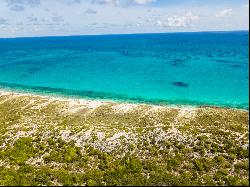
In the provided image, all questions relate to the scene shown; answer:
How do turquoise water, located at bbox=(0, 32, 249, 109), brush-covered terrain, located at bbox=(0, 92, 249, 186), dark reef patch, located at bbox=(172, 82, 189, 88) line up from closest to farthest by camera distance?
brush-covered terrain, located at bbox=(0, 92, 249, 186) → turquoise water, located at bbox=(0, 32, 249, 109) → dark reef patch, located at bbox=(172, 82, 189, 88)

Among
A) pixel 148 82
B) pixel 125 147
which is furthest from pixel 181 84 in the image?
pixel 125 147

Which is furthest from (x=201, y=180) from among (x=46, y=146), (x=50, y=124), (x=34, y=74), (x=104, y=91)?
(x=34, y=74)

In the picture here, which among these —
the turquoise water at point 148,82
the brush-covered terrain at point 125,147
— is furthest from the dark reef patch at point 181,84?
the brush-covered terrain at point 125,147

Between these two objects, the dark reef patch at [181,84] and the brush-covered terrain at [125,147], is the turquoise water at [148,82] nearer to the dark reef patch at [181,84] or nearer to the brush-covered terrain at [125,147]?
the dark reef patch at [181,84]

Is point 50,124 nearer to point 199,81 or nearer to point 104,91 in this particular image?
Answer: point 104,91

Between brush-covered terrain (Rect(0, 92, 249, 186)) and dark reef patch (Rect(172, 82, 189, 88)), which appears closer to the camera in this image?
brush-covered terrain (Rect(0, 92, 249, 186))

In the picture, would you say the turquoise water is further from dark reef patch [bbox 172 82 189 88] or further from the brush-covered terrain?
the brush-covered terrain

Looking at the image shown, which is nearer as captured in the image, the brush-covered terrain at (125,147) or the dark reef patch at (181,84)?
the brush-covered terrain at (125,147)

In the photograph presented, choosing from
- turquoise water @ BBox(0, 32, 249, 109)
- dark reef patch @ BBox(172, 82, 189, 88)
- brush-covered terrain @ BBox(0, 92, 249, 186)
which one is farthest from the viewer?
dark reef patch @ BBox(172, 82, 189, 88)

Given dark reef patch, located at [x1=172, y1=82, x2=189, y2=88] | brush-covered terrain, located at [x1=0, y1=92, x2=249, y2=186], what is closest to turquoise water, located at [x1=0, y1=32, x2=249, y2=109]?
dark reef patch, located at [x1=172, y1=82, x2=189, y2=88]
